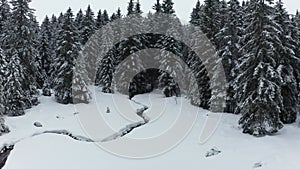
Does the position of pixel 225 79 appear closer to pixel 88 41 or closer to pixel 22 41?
pixel 22 41

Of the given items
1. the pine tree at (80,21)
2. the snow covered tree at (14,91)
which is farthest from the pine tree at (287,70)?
the pine tree at (80,21)

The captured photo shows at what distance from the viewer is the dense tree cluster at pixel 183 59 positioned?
1002 inches

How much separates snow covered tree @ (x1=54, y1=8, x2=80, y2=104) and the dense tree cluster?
0.12 meters

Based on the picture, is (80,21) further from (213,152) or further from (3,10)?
(213,152)

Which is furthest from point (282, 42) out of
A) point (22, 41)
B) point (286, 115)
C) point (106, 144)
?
point (22, 41)

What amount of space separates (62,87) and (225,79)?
777 inches

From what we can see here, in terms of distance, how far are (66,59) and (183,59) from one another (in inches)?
638

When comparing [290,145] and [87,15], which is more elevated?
[87,15]

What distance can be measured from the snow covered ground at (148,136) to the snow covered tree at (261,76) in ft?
4.06

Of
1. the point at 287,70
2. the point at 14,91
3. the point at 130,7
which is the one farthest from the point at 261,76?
the point at 130,7

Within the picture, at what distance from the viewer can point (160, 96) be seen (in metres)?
45.9

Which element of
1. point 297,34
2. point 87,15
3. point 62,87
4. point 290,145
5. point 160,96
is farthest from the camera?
point 87,15

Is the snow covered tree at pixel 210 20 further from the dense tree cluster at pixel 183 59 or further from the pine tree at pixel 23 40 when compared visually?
the pine tree at pixel 23 40

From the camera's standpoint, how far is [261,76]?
988 inches
